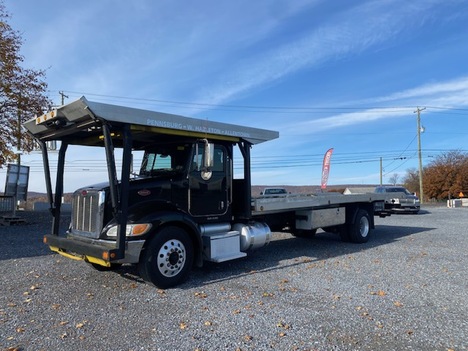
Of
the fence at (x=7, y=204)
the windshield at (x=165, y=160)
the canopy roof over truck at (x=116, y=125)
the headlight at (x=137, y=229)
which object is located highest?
the canopy roof over truck at (x=116, y=125)

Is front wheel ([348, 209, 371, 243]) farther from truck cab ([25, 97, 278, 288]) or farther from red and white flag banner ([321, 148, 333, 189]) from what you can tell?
truck cab ([25, 97, 278, 288])

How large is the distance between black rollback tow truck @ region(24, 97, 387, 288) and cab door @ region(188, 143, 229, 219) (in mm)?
19

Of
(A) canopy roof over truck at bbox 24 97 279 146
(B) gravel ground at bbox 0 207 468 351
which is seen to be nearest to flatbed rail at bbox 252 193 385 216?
(B) gravel ground at bbox 0 207 468 351

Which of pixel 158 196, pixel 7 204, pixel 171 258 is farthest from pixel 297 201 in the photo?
pixel 7 204

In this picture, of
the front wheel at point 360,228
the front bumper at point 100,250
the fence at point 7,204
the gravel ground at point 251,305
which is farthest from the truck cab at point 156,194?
the fence at point 7,204

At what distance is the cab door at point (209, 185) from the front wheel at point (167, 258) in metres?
0.74

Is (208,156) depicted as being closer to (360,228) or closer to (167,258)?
(167,258)

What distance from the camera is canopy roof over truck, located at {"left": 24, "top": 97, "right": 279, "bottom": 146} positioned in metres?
5.54

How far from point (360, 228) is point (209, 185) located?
5.74m

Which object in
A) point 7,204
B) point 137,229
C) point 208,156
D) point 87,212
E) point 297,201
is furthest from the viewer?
point 7,204

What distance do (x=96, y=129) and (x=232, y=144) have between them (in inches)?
104

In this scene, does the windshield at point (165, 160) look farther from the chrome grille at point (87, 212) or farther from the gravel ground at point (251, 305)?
the gravel ground at point (251, 305)

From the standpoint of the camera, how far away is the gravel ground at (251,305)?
402 centimetres

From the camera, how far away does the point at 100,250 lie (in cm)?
554
